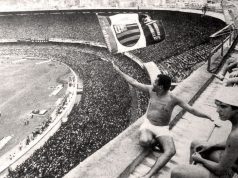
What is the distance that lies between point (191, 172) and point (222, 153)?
435 millimetres

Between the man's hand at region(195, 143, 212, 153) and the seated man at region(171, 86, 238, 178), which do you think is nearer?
the seated man at region(171, 86, 238, 178)

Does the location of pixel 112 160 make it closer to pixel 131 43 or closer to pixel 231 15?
pixel 131 43

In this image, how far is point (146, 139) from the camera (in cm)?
448

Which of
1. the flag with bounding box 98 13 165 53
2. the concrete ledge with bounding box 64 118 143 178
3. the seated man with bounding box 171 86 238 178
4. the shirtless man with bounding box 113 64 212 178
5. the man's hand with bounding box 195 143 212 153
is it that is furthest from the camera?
the flag with bounding box 98 13 165 53

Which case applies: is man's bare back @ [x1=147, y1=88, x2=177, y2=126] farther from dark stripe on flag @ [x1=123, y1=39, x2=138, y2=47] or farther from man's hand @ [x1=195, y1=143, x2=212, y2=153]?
dark stripe on flag @ [x1=123, y1=39, x2=138, y2=47]

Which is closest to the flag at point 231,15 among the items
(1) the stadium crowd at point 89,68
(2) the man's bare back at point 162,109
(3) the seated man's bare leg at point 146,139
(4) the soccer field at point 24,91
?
(1) the stadium crowd at point 89,68

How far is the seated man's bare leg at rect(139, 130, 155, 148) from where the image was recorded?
14.8 feet

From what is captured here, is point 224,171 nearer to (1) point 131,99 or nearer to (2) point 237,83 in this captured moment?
(2) point 237,83

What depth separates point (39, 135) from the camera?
18.6 m

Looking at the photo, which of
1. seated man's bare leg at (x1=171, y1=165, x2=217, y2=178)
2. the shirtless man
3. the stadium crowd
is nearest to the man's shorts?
the shirtless man

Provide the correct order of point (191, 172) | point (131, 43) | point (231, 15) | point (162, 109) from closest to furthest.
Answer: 1. point (191, 172)
2. point (162, 109)
3. point (131, 43)
4. point (231, 15)

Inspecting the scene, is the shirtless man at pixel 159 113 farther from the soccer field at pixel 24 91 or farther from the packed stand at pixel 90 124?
the soccer field at pixel 24 91

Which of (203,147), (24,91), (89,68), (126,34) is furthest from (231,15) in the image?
(24,91)

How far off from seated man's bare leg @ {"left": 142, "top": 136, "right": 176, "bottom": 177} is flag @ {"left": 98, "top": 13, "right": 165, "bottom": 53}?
2.01 meters
